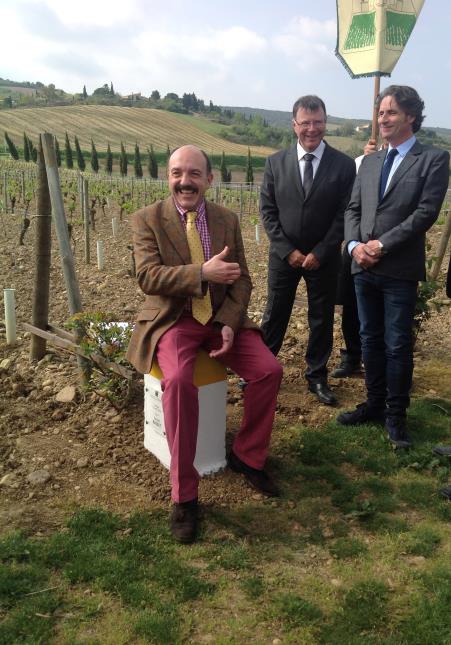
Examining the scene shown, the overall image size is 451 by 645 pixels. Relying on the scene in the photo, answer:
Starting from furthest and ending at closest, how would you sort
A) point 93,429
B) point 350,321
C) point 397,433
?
point 350,321 → point 93,429 → point 397,433

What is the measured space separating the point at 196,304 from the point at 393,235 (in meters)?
1.25

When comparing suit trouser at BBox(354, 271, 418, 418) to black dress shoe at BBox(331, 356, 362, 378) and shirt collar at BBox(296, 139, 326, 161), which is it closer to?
black dress shoe at BBox(331, 356, 362, 378)

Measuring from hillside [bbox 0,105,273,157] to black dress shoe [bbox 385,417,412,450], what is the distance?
59.4 meters

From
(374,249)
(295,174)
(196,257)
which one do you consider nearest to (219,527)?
(196,257)

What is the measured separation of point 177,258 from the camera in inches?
117

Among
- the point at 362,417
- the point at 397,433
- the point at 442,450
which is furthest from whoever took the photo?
the point at 362,417

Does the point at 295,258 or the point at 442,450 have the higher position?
the point at 295,258

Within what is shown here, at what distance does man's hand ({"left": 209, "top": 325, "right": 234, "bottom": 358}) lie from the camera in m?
2.92

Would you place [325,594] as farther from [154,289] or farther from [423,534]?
[154,289]

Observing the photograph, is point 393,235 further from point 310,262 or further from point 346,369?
point 346,369

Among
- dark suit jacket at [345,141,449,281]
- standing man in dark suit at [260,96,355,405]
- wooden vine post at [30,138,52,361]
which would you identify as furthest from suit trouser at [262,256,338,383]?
wooden vine post at [30,138,52,361]

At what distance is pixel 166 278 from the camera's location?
282 centimetres

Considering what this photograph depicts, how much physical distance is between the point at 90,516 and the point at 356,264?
85.3 inches

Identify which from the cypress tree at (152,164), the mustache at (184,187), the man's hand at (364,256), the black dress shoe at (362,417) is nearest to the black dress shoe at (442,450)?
the black dress shoe at (362,417)
